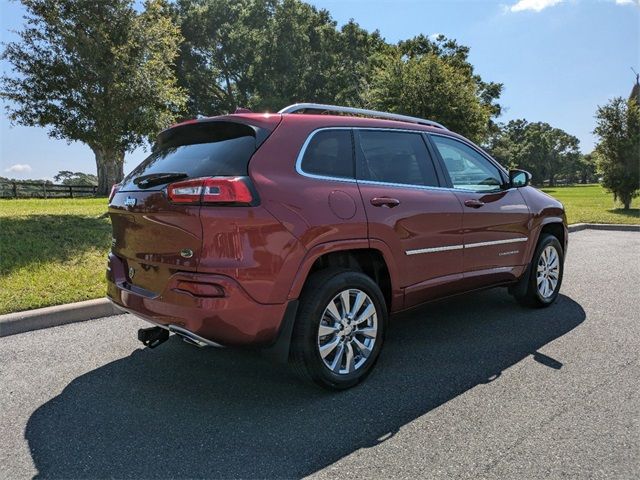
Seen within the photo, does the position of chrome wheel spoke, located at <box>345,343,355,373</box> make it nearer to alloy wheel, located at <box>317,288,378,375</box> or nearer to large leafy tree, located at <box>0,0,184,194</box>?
alloy wheel, located at <box>317,288,378,375</box>

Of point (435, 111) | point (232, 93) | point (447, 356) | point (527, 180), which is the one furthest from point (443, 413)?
point (232, 93)

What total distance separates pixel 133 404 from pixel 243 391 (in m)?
0.71

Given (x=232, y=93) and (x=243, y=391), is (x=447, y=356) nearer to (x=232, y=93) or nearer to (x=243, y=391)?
(x=243, y=391)

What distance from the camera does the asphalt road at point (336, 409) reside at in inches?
101

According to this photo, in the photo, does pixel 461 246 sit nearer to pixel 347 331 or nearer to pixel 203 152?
pixel 347 331

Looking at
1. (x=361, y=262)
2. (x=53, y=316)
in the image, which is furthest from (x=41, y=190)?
(x=361, y=262)

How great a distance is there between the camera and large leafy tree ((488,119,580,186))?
8919 centimetres

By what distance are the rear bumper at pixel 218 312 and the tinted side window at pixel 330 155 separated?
94cm

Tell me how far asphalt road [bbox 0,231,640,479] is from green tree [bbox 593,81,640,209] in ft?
51.6

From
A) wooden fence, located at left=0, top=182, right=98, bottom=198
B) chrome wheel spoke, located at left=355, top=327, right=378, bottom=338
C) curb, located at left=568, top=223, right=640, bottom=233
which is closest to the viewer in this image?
chrome wheel spoke, located at left=355, top=327, right=378, bottom=338

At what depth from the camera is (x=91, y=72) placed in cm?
1075

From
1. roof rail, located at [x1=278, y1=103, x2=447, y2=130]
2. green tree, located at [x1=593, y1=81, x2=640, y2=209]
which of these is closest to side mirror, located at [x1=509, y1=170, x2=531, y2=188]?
roof rail, located at [x1=278, y1=103, x2=447, y2=130]

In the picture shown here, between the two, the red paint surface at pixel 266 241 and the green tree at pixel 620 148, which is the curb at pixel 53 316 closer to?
the red paint surface at pixel 266 241

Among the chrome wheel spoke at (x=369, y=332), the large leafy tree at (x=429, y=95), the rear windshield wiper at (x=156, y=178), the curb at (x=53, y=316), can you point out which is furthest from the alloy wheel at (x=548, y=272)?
the large leafy tree at (x=429, y=95)
